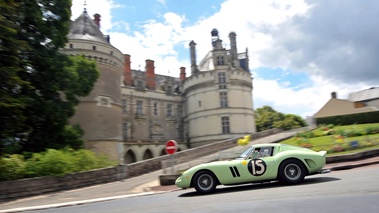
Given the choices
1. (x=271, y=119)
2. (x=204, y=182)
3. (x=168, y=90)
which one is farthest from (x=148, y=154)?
(x=204, y=182)

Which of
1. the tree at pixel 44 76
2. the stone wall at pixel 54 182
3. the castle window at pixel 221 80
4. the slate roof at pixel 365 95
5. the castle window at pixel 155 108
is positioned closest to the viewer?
the stone wall at pixel 54 182

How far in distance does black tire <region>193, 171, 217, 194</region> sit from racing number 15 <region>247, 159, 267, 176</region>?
44.4 inches

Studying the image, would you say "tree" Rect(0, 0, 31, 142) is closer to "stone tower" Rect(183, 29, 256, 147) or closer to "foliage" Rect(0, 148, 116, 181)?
"foliage" Rect(0, 148, 116, 181)

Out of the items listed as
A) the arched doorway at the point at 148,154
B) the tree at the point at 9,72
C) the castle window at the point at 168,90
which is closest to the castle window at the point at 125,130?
the arched doorway at the point at 148,154

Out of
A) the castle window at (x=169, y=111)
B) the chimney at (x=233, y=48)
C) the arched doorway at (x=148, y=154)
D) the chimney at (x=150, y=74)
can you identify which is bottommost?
the arched doorway at (x=148, y=154)

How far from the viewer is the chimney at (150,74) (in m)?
49.8

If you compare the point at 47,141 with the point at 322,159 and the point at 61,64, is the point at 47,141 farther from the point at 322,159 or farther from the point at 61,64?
the point at 322,159

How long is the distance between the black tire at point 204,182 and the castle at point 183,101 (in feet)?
83.4

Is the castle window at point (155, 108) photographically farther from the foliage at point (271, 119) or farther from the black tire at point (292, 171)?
the black tire at point (292, 171)

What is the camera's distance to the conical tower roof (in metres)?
32.5

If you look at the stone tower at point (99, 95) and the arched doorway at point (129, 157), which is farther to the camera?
the arched doorway at point (129, 157)

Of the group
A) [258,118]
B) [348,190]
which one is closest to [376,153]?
[348,190]

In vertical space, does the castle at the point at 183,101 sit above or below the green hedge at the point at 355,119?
above

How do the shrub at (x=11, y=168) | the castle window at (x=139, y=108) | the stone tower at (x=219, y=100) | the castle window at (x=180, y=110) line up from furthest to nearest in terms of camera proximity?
the castle window at (x=180, y=110), the castle window at (x=139, y=108), the stone tower at (x=219, y=100), the shrub at (x=11, y=168)
